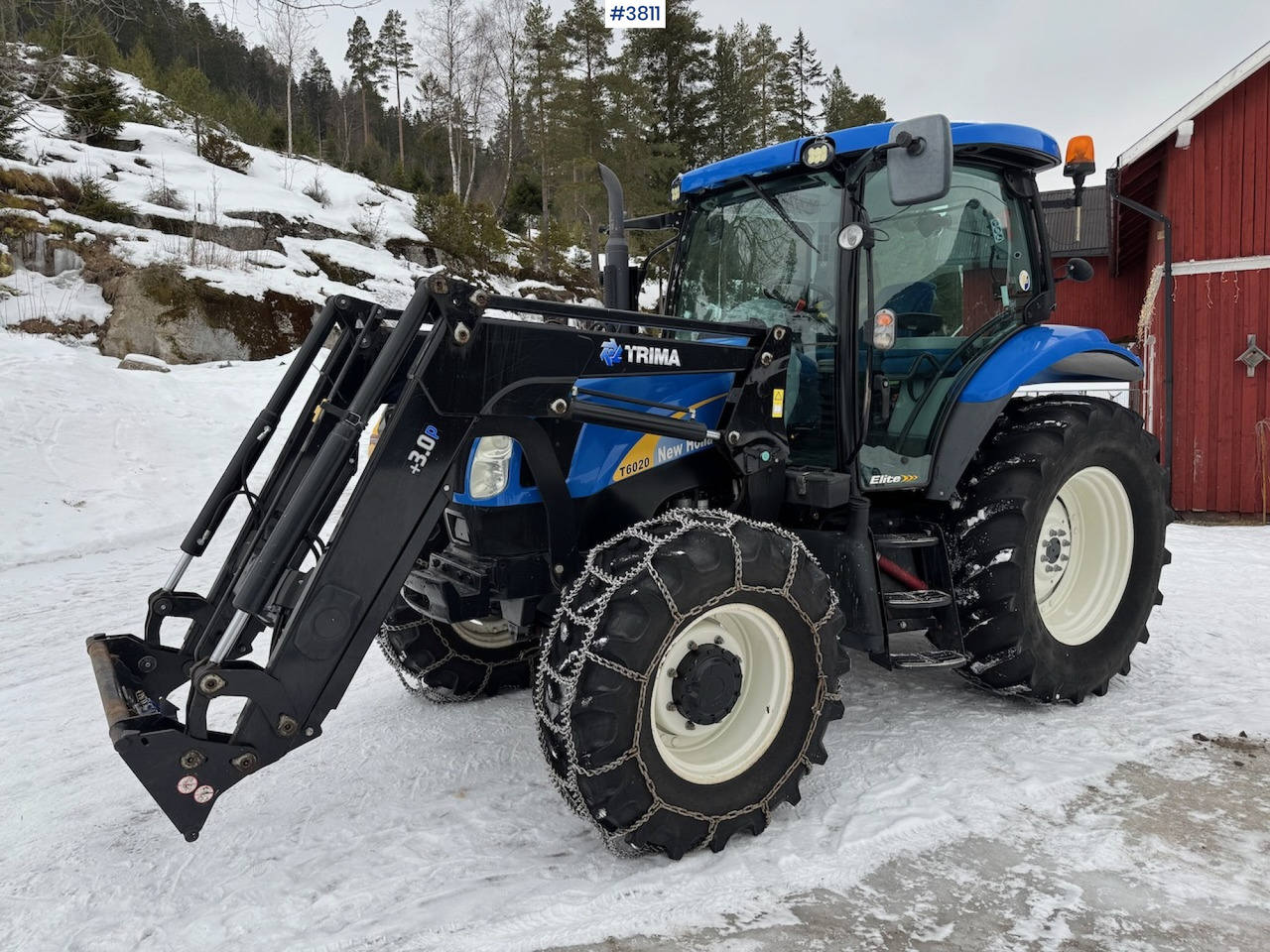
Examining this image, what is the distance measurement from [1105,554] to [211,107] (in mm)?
31319

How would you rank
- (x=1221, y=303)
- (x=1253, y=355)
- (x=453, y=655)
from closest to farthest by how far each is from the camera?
(x=453, y=655)
(x=1253, y=355)
(x=1221, y=303)

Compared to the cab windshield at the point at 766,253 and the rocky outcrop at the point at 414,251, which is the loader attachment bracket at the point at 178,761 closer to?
the cab windshield at the point at 766,253

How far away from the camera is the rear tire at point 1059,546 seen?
358 cm

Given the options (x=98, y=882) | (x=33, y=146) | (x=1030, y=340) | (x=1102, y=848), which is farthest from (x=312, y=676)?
(x=33, y=146)

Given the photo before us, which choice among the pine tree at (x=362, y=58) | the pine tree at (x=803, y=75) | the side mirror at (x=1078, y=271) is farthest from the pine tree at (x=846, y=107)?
the side mirror at (x=1078, y=271)

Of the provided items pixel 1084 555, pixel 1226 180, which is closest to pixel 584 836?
pixel 1084 555

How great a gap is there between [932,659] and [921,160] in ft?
6.13

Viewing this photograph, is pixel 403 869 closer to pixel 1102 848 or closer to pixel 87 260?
pixel 1102 848

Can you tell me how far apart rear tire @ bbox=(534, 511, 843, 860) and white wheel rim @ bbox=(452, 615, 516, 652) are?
4.44 feet

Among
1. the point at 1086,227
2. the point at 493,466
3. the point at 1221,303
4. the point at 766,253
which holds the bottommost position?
the point at 493,466

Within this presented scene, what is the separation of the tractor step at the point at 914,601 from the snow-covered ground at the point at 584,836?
0.50 meters

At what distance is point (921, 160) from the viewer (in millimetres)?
2869

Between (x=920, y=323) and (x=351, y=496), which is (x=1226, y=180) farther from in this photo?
(x=351, y=496)

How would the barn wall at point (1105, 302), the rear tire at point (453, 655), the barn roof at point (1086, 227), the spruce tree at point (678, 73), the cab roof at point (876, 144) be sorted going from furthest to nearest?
the spruce tree at point (678, 73)
the barn roof at point (1086, 227)
the barn wall at point (1105, 302)
the rear tire at point (453, 655)
the cab roof at point (876, 144)
